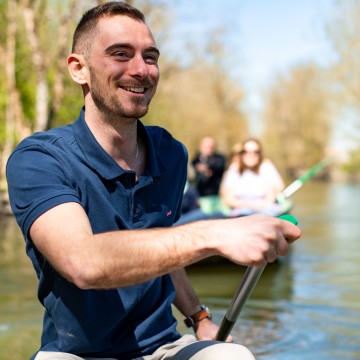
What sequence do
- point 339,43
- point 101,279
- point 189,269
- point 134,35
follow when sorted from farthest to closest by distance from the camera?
point 339,43
point 189,269
point 134,35
point 101,279

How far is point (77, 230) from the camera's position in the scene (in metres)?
2.22

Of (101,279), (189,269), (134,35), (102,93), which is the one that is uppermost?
(134,35)

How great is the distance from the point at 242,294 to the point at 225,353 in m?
0.22

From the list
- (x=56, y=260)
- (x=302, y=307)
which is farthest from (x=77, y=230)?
(x=302, y=307)

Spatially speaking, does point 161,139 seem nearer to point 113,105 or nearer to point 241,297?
point 113,105

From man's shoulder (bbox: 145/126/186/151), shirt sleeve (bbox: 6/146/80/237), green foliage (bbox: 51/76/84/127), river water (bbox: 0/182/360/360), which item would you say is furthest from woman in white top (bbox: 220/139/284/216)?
green foliage (bbox: 51/76/84/127)

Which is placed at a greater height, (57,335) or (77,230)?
(77,230)

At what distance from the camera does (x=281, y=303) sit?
774 centimetres

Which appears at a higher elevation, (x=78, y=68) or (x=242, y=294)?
(x=78, y=68)

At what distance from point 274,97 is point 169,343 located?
224ft

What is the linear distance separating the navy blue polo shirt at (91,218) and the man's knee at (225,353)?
0.23 metres

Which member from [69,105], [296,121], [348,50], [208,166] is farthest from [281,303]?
[296,121]

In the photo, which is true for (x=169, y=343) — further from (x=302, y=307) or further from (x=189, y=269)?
(x=189, y=269)

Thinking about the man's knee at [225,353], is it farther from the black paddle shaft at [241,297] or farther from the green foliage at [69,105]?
the green foliage at [69,105]
